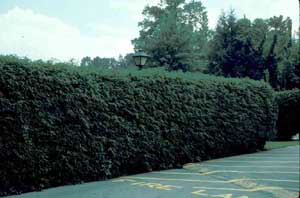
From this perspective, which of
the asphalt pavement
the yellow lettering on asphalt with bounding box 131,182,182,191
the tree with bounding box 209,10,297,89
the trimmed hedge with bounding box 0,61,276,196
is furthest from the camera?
the tree with bounding box 209,10,297,89

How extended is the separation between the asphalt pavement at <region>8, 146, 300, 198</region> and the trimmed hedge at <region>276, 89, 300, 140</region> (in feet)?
30.5

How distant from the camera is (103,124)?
905cm

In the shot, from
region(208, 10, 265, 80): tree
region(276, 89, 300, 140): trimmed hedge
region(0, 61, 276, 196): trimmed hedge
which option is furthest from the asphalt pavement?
region(208, 10, 265, 80): tree

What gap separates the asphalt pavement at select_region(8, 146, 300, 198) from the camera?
720 centimetres

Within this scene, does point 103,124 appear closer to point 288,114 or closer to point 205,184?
point 205,184

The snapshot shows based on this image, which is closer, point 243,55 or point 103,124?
point 103,124

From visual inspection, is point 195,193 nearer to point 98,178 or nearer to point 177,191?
point 177,191

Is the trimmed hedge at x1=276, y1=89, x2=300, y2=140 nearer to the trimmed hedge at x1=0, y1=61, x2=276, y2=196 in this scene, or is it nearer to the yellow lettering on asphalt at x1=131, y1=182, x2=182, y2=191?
the trimmed hedge at x1=0, y1=61, x2=276, y2=196

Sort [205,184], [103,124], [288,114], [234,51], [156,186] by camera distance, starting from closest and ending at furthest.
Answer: [156,186] → [205,184] → [103,124] → [288,114] → [234,51]

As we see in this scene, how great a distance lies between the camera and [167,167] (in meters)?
10.8

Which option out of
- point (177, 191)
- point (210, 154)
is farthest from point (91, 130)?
point (210, 154)

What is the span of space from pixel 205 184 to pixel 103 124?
2.64m

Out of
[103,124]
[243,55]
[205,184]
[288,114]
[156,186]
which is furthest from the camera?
[243,55]

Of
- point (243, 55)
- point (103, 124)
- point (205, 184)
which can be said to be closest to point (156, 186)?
point (205, 184)
